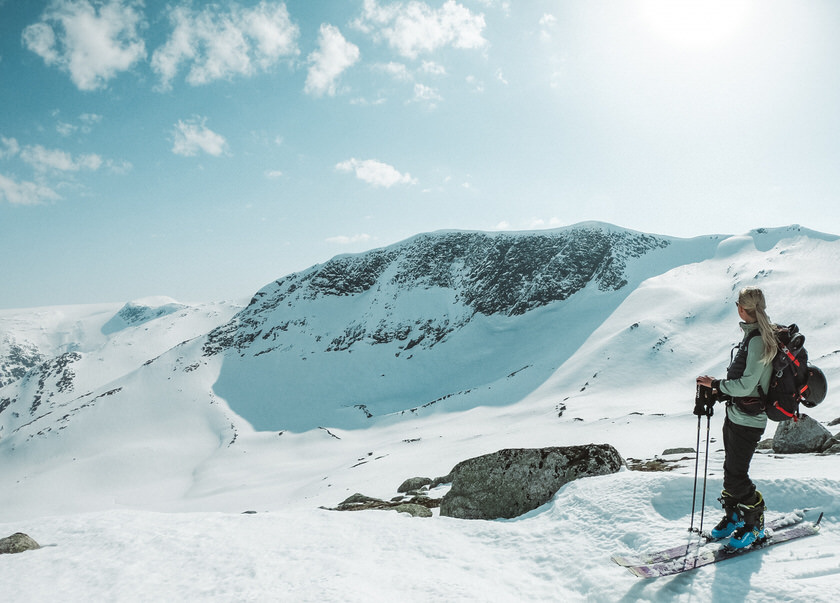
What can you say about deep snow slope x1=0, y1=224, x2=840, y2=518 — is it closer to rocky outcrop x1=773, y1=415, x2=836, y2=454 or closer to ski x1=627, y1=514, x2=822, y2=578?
rocky outcrop x1=773, y1=415, x2=836, y2=454

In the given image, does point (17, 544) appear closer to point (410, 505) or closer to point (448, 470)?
point (410, 505)

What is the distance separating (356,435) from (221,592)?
Answer: 5457 cm

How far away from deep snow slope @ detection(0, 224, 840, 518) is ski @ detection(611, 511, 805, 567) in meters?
15.0

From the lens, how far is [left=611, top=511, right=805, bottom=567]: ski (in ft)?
15.9

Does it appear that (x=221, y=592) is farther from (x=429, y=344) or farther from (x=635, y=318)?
→ (x=429, y=344)

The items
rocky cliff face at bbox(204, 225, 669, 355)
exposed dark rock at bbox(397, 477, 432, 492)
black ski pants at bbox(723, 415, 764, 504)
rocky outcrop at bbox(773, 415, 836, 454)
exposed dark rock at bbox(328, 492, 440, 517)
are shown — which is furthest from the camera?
rocky cliff face at bbox(204, 225, 669, 355)

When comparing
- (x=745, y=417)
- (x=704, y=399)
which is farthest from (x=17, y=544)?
(x=745, y=417)

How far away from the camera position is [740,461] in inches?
197

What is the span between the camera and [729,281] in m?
56.4

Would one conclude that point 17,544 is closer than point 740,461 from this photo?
No

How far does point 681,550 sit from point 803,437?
967cm

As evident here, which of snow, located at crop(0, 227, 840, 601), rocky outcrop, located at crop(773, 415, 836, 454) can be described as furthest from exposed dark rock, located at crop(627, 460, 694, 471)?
rocky outcrop, located at crop(773, 415, 836, 454)

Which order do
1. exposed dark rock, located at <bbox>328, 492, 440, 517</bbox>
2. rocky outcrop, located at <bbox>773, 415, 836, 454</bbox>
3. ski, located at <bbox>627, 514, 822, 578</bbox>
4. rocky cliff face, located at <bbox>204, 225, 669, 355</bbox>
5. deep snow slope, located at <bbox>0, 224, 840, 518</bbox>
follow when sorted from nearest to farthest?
ski, located at <bbox>627, 514, 822, 578</bbox> < exposed dark rock, located at <bbox>328, 492, 440, 517</bbox> < rocky outcrop, located at <bbox>773, 415, 836, 454</bbox> < deep snow slope, located at <bbox>0, 224, 840, 518</bbox> < rocky cliff face, located at <bbox>204, 225, 669, 355</bbox>

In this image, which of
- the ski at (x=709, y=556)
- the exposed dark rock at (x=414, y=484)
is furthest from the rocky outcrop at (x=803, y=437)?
the exposed dark rock at (x=414, y=484)
